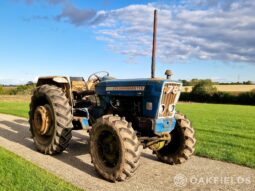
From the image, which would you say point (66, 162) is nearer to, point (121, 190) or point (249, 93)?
point (121, 190)

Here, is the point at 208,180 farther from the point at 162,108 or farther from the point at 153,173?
the point at 162,108

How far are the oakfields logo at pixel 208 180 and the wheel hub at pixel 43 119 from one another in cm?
340

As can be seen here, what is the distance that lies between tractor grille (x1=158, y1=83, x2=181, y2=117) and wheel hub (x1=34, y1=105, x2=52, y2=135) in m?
2.95

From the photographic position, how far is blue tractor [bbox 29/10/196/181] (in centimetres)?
→ 577

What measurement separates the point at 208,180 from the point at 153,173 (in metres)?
1.06

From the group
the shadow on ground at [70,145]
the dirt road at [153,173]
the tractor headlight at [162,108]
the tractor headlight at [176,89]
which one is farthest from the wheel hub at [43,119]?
the tractor headlight at [176,89]

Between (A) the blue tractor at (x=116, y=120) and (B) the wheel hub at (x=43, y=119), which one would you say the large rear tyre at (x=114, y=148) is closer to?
(A) the blue tractor at (x=116, y=120)

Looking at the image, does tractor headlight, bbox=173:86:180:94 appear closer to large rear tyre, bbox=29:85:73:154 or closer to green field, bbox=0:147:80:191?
large rear tyre, bbox=29:85:73:154

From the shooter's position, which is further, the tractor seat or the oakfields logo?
the tractor seat

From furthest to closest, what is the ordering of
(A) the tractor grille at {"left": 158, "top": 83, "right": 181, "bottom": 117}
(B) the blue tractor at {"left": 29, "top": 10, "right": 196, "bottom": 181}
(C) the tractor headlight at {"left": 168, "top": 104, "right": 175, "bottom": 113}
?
(C) the tractor headlight at {"left": 168, "top": 104, "right": 175, "bottom": 113} < (A) the tractor grille at {"left": 158, "top": 83, "right": 181, "bottom": 117} < (B) the blue tractor at {"left": 29, "top": 10, "right": 196, "bottom": 181}

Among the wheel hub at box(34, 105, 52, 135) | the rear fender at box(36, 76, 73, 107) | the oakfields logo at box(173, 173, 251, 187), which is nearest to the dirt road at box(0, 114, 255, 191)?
the oakfields logo at box(173, 173, 251, 187)

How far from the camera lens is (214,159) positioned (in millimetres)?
7684

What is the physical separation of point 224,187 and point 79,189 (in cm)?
247

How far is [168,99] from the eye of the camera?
21.1ft
